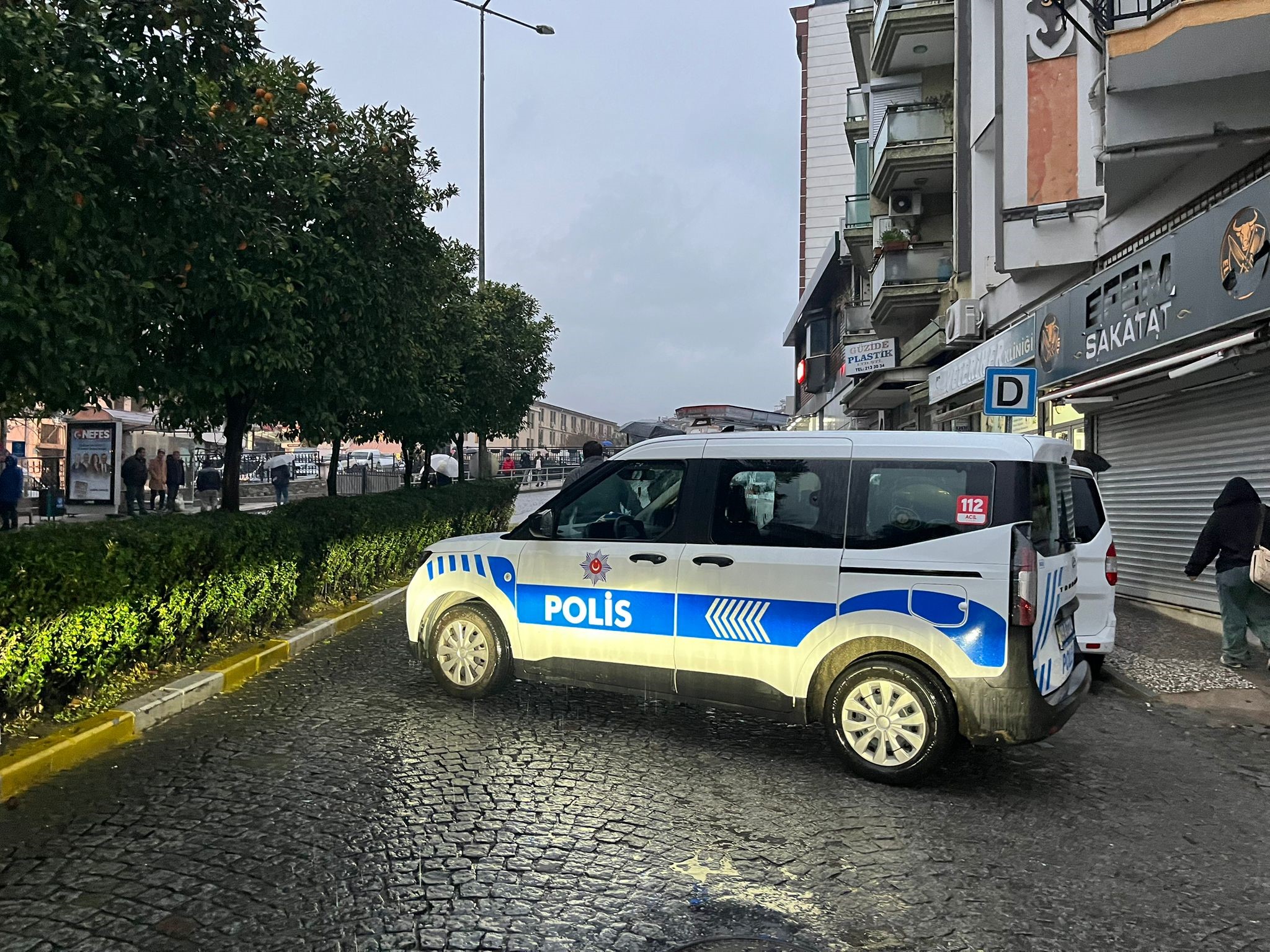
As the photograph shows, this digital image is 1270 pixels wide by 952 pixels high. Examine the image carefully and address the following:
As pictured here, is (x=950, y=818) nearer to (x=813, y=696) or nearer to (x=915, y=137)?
(x=813, y=696)

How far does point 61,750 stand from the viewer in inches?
191

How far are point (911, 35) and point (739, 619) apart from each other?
20.7m

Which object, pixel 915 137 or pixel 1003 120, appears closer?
pixel 1003 120

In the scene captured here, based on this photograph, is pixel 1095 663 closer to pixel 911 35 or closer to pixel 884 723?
pixel 884 723

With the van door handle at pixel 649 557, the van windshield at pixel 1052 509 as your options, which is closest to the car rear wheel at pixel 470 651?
the van door handle at pixel 649 557

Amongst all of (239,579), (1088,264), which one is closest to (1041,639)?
(239,579)

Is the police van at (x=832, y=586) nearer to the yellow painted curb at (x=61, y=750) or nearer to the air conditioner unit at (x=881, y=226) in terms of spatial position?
the yellow painted curb at (x=61, y=750)

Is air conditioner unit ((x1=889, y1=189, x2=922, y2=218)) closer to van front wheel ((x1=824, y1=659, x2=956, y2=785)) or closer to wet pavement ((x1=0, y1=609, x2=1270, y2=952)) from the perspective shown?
wet pavement ((x1=0, y1=609, x2=1270, y2=952))

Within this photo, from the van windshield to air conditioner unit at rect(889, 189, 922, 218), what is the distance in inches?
765

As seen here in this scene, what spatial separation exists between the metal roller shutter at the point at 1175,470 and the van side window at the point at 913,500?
6335 mm

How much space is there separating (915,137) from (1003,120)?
26.7 ft

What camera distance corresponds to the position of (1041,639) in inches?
187

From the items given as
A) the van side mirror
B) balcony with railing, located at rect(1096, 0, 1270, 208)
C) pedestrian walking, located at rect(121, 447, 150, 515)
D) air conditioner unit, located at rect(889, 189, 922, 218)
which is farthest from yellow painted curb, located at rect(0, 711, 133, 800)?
air conditioner unit, located at rect(889, 189, 922, 218)

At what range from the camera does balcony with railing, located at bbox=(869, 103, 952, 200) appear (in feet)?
69.6
